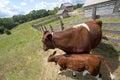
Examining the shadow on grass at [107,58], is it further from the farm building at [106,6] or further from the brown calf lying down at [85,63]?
the farm building at [106,6]

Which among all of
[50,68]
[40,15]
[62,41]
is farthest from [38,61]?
[40,15]

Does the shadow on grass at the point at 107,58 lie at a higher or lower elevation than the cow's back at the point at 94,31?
lower

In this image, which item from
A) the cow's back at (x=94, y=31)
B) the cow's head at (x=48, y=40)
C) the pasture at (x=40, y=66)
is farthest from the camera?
the pasture at (x=40, y=66)

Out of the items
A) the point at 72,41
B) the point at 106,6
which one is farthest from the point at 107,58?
the point at 106,6

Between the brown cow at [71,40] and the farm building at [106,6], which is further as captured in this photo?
the farm building at [106,6]

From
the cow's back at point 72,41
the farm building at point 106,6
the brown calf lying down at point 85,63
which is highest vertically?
the cow's back at point 72,41

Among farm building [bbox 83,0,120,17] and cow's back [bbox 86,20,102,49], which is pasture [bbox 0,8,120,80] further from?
farm building [bbox 83,0,120,17]

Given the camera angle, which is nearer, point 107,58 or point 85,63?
point 85,63

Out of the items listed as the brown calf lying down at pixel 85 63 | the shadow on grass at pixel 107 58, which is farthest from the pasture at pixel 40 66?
the brown calf lying down at pixel 85 63

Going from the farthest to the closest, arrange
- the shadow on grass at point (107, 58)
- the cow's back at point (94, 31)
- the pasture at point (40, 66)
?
the pasture at point (40, 66), the cow's back at point (94, 31), the shadow on grass at point (107, 58)

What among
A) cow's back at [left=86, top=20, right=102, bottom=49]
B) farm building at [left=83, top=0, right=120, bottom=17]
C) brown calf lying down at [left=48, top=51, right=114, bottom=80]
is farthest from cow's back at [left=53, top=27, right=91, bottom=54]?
farm building at [left=83, top=0, right=120, bottom=17]

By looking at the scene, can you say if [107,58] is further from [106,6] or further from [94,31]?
[106,6]

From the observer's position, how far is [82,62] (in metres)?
5.20

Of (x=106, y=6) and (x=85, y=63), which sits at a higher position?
(x=85, y=63)
